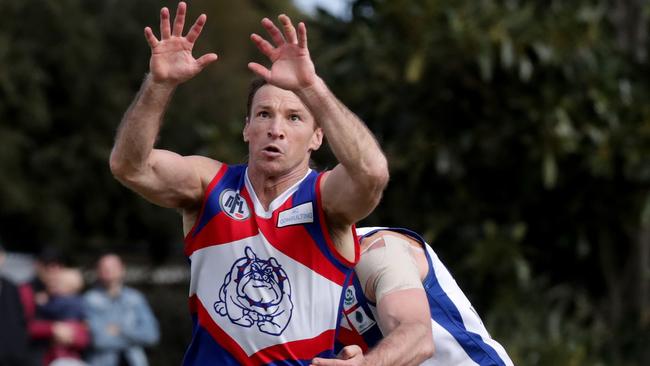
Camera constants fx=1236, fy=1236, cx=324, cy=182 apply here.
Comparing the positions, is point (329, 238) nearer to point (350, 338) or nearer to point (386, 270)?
point (386, 270)

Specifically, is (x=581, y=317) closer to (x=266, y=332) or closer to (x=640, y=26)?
(x=640, y=26)

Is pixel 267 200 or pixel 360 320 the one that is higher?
pixel 267 200

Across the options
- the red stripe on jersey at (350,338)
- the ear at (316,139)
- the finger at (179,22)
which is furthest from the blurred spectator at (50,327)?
the finger at (179,22)

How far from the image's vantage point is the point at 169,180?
4.62 meters

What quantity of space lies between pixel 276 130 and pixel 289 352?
828 millimetres

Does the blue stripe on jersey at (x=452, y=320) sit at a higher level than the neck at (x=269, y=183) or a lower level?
lower

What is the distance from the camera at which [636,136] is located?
39.5 feet

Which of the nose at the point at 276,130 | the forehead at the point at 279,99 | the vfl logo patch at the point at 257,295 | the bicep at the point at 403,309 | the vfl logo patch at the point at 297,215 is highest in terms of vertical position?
the forehead at the point at 279,99

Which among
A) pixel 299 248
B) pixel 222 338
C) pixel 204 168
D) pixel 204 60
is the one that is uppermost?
pixel 204 60

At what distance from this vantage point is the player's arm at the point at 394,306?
4.40 metres

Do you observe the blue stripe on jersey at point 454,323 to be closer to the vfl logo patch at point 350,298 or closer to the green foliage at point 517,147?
the vfl logo patch at point 350,298

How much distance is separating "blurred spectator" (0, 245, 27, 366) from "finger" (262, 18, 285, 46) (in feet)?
19.6

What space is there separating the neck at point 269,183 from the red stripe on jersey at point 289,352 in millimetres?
552

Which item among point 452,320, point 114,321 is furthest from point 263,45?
point 114,321
